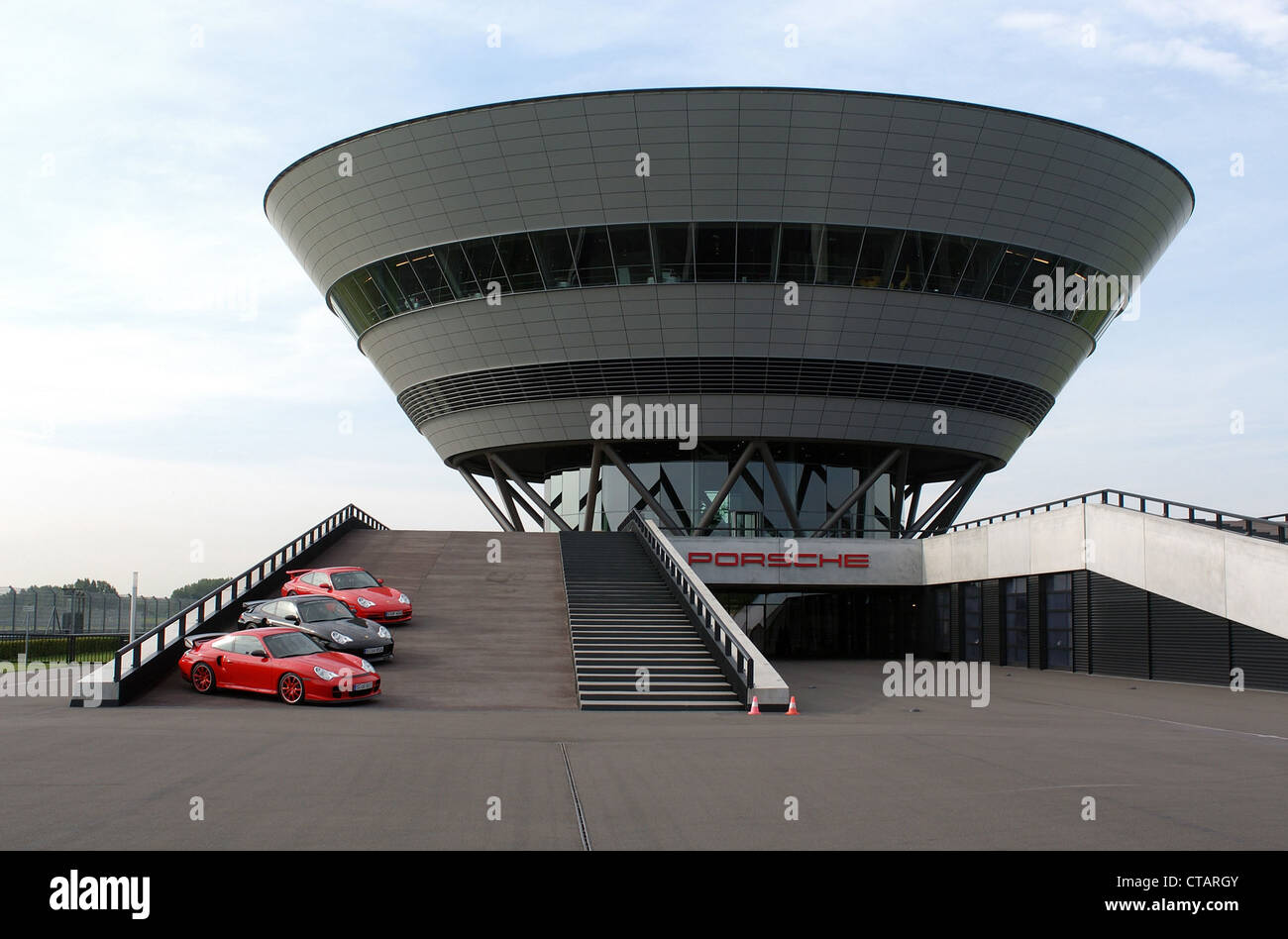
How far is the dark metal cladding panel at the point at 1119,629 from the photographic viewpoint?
2806cm

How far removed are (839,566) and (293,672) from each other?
27.5m

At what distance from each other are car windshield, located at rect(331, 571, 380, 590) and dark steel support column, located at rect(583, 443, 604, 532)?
22.6m

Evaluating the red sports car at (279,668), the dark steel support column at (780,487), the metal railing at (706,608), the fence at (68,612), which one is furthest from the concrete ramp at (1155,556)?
the fence at (68,612)

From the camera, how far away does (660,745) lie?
48.0 ft

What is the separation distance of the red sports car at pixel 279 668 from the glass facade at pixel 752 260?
2632 cm

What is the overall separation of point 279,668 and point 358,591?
710 cm

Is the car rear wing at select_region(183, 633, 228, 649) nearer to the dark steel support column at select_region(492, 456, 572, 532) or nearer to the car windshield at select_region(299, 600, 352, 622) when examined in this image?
the car windshield at select_region(299, 600, 352, 622)

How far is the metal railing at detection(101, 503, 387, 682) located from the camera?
2072 centimetres

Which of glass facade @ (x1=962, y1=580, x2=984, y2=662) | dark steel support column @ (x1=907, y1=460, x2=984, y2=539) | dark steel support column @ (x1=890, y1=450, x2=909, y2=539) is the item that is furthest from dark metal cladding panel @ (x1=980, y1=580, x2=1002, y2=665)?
dark steel support column @ (x1=907, y1=460, x2=984, y2=539)

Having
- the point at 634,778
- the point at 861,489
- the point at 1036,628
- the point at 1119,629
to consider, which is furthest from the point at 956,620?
the point at 634,778

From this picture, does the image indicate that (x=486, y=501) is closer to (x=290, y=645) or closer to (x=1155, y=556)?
(x=1155, y=556)
